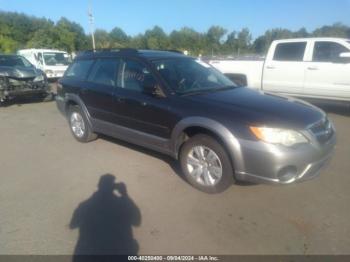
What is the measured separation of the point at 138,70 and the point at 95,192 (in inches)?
73.7

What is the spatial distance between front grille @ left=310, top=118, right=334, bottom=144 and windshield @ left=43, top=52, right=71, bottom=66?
53.9 feet

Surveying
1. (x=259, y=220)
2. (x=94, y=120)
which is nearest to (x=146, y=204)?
(x=259, y=220)

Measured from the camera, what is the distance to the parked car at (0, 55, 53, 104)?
10.5 metres

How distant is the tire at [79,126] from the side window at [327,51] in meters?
5.73

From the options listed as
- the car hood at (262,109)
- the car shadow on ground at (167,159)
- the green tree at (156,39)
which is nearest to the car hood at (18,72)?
the car shadow on ground at (167,159)

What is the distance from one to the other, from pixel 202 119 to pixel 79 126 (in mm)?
3291

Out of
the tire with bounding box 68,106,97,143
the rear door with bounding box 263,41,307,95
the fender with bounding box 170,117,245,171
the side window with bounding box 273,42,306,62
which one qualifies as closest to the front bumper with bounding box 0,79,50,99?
the tire with bounding box 68,106,97,143

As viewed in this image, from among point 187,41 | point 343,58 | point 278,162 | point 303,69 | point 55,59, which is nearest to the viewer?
point 278,162

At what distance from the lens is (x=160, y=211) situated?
3592 millimetres

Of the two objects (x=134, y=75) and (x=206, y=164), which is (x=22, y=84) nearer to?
(x=134, y=75)

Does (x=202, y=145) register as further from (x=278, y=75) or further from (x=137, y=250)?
(x=278, y=75)

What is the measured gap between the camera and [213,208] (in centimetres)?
361

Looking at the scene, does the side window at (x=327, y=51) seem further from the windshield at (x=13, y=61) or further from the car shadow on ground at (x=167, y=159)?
the windshield at (x=13, y=61)

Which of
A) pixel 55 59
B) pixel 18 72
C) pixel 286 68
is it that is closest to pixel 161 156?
pixel 286 68
